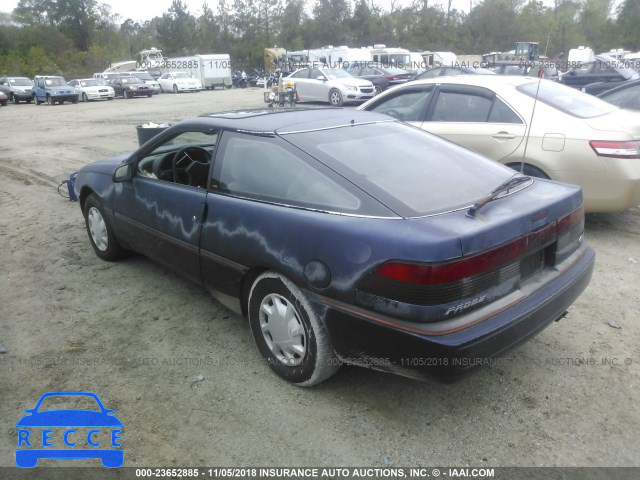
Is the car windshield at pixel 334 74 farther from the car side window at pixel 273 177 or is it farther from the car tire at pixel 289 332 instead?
the car tire at pixel 289 332

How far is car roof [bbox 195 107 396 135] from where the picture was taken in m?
3.43

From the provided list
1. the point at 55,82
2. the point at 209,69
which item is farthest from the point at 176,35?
the point at 55,82

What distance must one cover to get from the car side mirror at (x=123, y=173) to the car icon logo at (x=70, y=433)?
188cm

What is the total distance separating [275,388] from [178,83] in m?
36.6

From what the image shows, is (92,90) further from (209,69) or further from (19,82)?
(209,69)

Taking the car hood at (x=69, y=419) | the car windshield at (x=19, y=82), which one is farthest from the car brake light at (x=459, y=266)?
the car windshield at (x=19, y=82)

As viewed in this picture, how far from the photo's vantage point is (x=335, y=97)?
829 inches

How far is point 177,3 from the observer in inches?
2862

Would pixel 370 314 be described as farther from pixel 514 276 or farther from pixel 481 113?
pixel 481 113

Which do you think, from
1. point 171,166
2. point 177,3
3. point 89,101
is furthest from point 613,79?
point 177,3

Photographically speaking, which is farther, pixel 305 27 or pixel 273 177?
pixel 305 27

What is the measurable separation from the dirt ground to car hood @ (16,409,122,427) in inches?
2.9

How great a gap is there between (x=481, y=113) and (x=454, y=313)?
3860 mm

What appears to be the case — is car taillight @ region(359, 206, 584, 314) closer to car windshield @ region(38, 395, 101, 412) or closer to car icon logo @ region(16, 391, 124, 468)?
car icon logo @ region(16, 391, 124, 468)
